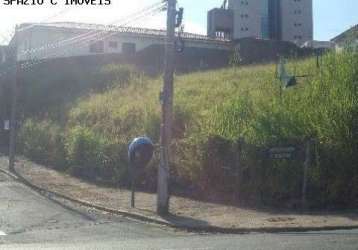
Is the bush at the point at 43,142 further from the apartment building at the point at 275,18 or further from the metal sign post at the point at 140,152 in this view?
the apartment building at the point at 275,18

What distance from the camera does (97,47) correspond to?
56969 mm

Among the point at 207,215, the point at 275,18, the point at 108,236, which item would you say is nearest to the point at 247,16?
the point at 275,18

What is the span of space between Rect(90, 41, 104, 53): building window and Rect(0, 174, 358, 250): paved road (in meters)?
41.0

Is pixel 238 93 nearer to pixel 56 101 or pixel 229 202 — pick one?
pixel 229 202

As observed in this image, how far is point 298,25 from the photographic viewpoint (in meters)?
96.8

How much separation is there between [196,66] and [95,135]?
69.3 feet

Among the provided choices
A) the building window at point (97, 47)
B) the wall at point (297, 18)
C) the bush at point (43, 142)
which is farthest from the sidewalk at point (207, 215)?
the wall at point (297, 18)

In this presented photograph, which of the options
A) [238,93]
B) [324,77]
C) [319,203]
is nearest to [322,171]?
[319,203]

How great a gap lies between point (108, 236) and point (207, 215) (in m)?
3.31

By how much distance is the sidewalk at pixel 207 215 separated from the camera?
44.6ft

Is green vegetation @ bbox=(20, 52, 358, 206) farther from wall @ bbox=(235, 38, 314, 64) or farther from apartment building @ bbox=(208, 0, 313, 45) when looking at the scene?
apartment building @ bbox=(208, 0, 313, 45)

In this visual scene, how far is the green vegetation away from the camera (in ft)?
54.0

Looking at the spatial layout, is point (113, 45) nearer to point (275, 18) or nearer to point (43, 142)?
point (43, 142)

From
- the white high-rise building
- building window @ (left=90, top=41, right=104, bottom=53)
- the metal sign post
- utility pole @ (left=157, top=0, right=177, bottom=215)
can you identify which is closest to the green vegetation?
the metal sign post
